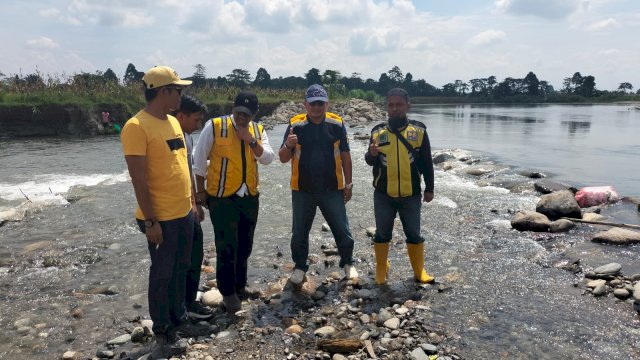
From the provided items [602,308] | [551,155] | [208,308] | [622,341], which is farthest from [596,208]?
[551,155]

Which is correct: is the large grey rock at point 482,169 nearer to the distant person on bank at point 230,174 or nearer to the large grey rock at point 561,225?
the large grey rock at point 561,225

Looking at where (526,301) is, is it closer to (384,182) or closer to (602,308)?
(602,308)

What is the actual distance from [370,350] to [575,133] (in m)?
36.9

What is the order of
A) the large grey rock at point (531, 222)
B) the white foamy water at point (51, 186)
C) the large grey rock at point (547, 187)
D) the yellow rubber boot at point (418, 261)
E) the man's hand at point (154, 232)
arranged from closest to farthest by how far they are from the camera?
the man's hand at point (154, 232), the yellow rubber boot at point (418, 261), the large grey rock at point (531, 222), the white foamy water at point (51, 186), the large grey rock at point (547, 187)

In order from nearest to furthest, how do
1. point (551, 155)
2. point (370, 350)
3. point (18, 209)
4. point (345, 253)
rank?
point (370, 350) → point (345, 253) → point (18, 209) → point (551, 155)

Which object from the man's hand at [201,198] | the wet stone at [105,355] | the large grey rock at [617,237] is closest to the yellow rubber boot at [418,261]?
the man's hand at [201,198]

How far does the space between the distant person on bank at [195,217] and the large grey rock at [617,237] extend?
277 inches

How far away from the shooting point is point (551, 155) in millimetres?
22781

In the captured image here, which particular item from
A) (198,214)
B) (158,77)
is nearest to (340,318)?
(198,214)

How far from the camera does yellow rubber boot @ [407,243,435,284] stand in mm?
6004

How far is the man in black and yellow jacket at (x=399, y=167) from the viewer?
224 inches

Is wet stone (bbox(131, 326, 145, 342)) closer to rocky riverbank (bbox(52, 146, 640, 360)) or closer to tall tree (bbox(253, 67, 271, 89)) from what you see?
rocky riverbank (bbox(52, 146, 640, 360))

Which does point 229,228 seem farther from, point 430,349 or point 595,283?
point 595,283

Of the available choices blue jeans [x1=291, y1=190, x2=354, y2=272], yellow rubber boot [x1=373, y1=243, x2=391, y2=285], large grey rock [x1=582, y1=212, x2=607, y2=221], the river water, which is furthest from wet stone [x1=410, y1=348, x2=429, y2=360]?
large grey rock [x1=582, y1=212, x2=607, y2=221]
